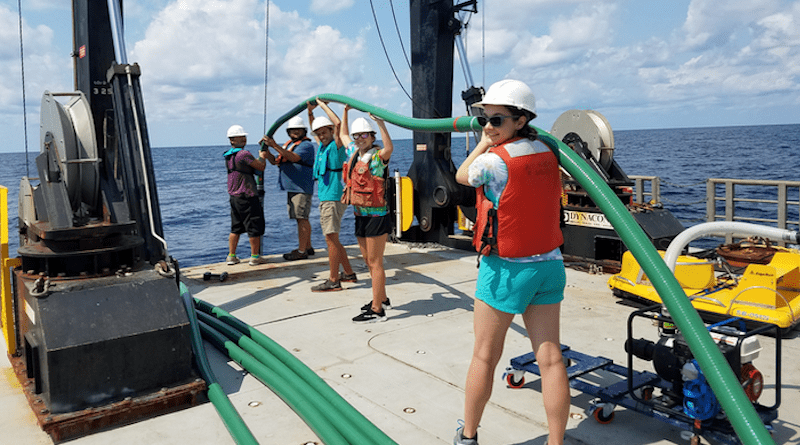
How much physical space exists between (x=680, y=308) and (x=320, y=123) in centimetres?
549

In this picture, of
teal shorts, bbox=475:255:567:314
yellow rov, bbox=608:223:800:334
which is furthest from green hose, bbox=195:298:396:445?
yellow rov, bbox=608:223:800:334

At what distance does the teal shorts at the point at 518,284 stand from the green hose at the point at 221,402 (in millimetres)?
1552

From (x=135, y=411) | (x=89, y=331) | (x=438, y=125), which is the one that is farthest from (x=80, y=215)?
(x=438, y=125)

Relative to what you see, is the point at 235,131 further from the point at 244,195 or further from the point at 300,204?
the point at 300,204

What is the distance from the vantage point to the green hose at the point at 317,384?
345cm

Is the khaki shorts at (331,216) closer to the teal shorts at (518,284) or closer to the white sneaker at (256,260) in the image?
the white sneaker at (256,260)

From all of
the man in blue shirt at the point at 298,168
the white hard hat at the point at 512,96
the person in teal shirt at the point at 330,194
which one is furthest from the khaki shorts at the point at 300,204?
the white hard hat at the point at 512,96

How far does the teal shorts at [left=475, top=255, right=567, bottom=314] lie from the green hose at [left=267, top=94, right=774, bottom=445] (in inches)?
15.0

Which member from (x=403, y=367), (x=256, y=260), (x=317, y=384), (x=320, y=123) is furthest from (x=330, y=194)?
(x=317, y=384)

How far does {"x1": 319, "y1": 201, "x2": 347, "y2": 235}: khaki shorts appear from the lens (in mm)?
7172

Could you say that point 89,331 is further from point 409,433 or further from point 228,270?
point 228,270

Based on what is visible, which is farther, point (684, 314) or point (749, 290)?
point (749, 290)

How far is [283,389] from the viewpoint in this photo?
4207 millimetres

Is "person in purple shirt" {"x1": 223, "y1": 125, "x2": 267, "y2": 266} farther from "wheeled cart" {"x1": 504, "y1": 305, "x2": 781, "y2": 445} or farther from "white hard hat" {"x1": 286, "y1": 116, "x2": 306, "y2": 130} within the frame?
"wheeled cart" {"x1": 504, "y1": 305, "x2": 781, "y2": 445}
